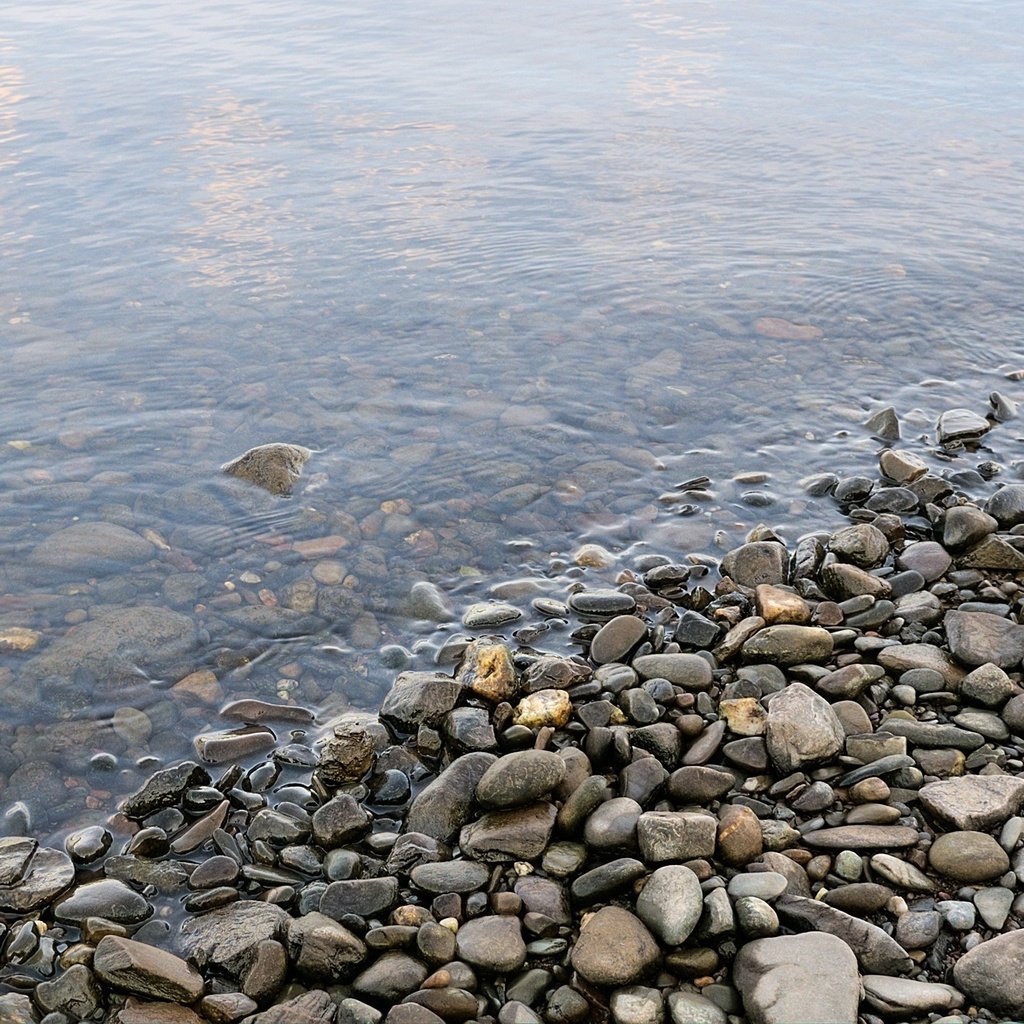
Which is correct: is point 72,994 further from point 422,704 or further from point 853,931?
point 853,931

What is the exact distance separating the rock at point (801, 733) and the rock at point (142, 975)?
2383 millimetres

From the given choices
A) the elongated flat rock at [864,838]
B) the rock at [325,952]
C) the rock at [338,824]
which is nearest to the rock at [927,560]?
the elongated flat rock at [864,838]

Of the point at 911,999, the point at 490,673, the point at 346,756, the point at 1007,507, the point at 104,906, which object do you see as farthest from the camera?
the point at 1007,507

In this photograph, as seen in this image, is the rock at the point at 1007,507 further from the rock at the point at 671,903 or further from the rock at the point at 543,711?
the rock at the point at 671,903

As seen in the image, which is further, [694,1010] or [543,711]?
[543,711]

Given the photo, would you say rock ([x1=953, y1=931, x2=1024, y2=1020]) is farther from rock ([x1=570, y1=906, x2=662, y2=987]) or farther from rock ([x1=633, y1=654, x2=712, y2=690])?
rock ([x1=633, y1=654, x2=712, y2=690])

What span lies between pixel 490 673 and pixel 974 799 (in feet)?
6.89

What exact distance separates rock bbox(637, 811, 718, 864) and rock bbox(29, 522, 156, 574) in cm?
364

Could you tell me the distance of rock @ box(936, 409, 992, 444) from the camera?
6.87 metres

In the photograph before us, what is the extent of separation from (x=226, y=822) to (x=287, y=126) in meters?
12.8

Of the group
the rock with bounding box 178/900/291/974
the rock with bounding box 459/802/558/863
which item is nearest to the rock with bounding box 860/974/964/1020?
the rock with bounding box 459/802/558/863

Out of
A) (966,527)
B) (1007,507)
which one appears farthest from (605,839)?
(1007,507)

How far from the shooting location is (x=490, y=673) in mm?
4594

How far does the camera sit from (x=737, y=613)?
16.6 feet
